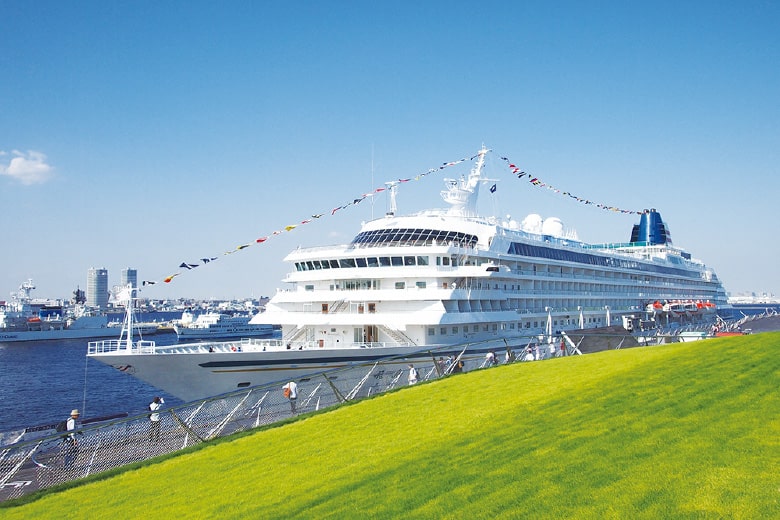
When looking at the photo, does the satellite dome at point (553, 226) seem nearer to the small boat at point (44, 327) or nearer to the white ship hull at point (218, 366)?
the white ship hull at point (218, 366)

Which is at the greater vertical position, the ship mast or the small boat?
the ship mast

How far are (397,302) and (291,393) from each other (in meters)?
14.2

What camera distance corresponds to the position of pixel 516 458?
9.65 metres

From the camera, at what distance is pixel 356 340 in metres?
30.9

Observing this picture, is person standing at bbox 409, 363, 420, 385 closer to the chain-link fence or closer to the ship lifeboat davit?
the chain-link fence

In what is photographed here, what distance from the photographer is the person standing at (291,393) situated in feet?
56.2

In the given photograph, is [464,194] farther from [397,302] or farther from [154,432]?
[154,432]

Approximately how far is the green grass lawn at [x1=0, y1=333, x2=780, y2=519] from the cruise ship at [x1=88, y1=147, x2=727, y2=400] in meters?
8.59

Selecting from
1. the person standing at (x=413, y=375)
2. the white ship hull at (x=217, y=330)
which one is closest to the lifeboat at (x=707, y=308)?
the person standing at (x=413, y=375)

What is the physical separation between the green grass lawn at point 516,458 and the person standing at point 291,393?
128cm

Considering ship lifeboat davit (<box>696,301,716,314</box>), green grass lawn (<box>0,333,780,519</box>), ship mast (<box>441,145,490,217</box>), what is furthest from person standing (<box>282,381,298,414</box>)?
ship lifeboat davit (<box>696,301,716,314</box>)

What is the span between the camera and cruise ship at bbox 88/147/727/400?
87.2ft

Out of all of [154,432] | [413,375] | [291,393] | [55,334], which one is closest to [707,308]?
[413,375]

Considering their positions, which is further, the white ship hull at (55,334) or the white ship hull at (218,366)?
the white ship hull at (55,334)
